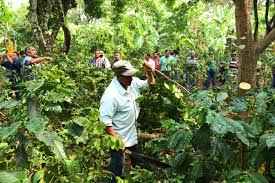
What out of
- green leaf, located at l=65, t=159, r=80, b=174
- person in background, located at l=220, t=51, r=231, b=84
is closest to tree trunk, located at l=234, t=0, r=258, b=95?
green leaf, located at l=65, t=159, r=80, b=174

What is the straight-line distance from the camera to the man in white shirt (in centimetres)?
417

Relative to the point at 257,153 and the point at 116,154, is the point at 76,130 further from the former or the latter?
the point at 116,154

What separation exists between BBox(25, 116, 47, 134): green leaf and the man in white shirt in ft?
5.75

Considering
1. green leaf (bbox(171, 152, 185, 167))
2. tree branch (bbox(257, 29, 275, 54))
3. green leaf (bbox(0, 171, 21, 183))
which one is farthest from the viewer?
tree branch (bbox(257, 29, 275, 54))

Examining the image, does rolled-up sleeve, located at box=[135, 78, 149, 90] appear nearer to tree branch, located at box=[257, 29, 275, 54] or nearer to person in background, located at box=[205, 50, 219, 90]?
tree branch, located at box=[257, 29, 275, 54]

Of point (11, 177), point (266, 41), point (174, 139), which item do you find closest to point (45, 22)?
point (266, 41)

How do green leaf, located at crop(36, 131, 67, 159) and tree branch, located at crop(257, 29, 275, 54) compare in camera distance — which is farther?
tree branch, located at crop(257, 29, 275, 54)

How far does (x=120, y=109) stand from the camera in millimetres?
4316

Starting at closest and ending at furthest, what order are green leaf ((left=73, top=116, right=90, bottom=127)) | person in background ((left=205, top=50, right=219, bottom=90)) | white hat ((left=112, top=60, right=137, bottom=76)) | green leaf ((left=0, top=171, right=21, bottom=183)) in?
green leaf ((left=0, top=171, right=21, bottom=183)) < green leaf ((left=73, top=116, right=90, bottom=127)) < white hat ((left=112, top=60, right=137, bottom=76)) < person in background ((left=205, top=50, right=219, bottom=90))

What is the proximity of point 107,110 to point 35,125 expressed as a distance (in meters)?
1.86

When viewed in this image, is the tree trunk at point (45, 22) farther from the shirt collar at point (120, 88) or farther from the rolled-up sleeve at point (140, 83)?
the shirt collar at point (120, 88)

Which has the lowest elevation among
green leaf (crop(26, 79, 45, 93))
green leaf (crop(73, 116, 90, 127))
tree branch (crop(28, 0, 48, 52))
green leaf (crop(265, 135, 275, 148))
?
green leaf (crop(265, 135, 275, 148))

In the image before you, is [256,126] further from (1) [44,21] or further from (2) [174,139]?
(1) [44,21]

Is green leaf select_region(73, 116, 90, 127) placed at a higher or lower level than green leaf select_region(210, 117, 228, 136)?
higher
